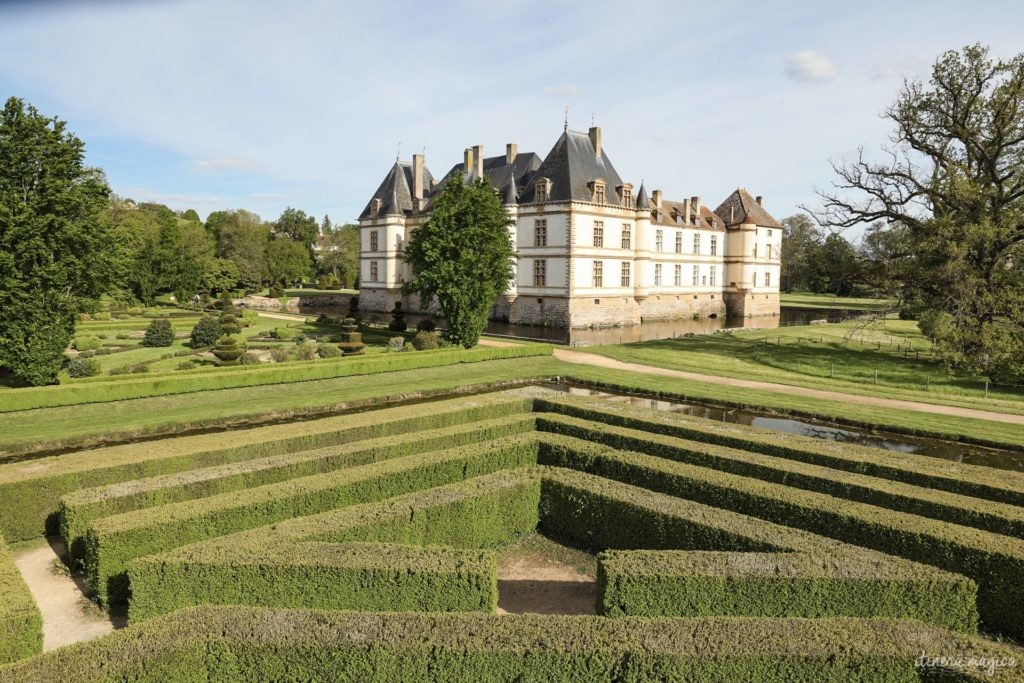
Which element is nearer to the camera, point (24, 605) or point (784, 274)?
point (24, 605)

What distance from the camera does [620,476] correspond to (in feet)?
41.3

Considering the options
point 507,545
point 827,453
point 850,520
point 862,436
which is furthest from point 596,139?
point 850,520

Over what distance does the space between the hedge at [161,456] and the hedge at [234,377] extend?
7.87 meters

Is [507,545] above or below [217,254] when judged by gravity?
below

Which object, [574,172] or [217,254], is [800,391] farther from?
[217,254]

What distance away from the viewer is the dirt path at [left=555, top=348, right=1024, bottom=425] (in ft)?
67.8

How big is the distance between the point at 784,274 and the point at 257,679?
382ft

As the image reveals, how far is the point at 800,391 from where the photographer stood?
24.0 metres

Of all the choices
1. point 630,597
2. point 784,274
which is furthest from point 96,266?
point 784,274

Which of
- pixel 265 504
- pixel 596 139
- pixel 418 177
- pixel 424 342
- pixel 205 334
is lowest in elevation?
pixel 265 504

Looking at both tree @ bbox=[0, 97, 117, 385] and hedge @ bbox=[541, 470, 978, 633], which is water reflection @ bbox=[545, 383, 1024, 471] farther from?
tree @ bbox=[0, 97, 117, 385]

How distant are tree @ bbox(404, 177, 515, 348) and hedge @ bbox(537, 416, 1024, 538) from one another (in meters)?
16.1

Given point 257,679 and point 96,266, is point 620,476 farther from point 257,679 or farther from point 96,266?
point 96,266

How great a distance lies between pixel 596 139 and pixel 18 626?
146 ft
